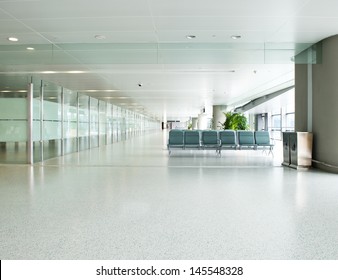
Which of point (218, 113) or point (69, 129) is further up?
point (218, 113)

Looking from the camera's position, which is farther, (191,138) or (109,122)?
(109,122)

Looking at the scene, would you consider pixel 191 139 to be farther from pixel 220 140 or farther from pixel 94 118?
pixel 94 118

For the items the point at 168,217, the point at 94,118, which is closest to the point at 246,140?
the point at 168,217

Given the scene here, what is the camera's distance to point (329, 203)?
469 centimetres

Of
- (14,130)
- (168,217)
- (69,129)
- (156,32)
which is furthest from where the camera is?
(69,129)

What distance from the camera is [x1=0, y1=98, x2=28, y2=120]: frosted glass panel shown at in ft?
34.2

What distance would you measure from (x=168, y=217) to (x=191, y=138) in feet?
27.4

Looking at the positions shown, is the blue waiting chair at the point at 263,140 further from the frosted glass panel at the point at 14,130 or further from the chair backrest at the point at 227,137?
the frosted glass panel at the point at 14,130

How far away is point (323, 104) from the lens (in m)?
8.00

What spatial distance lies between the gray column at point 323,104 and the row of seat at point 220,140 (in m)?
2.97

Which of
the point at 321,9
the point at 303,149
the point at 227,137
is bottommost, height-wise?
the point at 303,149

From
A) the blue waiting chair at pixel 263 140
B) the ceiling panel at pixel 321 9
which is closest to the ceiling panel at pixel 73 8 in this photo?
the ceiling panel at pixel 321 9
